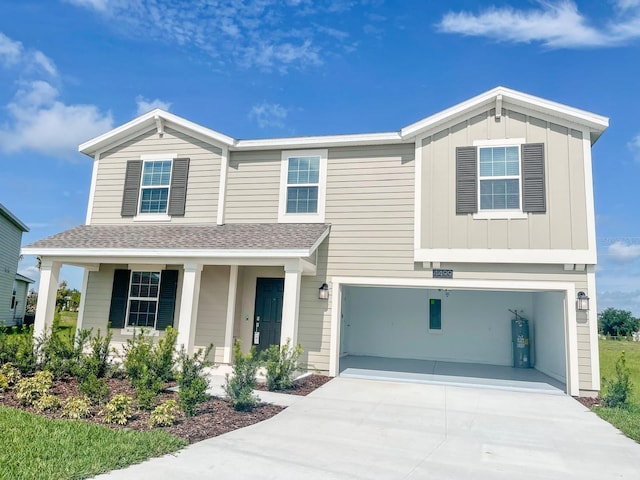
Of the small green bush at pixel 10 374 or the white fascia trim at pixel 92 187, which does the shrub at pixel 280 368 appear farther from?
the white fascia trim at pixel 92 187

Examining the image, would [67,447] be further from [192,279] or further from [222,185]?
[222,185]

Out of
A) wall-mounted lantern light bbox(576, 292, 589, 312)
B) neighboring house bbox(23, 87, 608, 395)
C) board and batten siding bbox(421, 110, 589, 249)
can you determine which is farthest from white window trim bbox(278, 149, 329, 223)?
wall-mounted lantern light bbox(576, 292, 589, 312)

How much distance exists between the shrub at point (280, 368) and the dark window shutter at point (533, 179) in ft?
19.2

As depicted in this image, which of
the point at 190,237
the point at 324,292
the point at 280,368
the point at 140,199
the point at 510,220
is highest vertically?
the point at 140,199

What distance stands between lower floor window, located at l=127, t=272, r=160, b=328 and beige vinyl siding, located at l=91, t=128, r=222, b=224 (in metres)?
1.60

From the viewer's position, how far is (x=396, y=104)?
16.6 meters

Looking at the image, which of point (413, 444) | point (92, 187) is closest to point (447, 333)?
point (413, 444)

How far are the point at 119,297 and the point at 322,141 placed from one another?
22.3 ft

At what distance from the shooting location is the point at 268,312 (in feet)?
36.9

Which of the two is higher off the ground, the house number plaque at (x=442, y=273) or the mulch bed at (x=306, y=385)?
the house number plaque at (x=442, y=273)

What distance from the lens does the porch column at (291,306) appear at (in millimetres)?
8828

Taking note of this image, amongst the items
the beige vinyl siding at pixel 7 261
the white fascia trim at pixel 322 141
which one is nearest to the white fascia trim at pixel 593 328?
the white fascia trim at pixel 322 141

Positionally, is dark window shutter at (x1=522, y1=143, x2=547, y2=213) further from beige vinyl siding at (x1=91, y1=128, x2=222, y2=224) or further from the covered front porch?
beige vinyl siding at (x1=91, y1=128, x2=222, y2=224)

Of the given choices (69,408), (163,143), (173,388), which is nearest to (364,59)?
(163,143)
